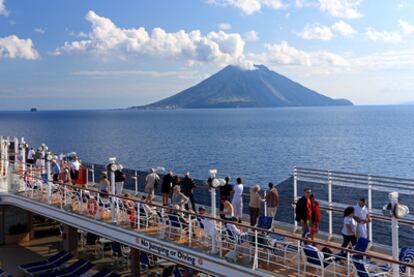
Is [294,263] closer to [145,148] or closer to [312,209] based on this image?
[312,209]

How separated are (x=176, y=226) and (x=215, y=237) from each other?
5.52 feet

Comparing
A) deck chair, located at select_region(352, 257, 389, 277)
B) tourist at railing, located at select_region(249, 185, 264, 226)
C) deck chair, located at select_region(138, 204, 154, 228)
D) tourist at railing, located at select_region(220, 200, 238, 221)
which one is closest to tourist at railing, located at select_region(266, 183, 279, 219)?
tourist at railing, located at select_region(249, 185, 264, 226)

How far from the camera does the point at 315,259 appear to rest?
29.6 ft

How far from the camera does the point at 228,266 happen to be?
415 inches

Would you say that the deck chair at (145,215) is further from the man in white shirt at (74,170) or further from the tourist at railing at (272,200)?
the man in white shirt at (74,170)

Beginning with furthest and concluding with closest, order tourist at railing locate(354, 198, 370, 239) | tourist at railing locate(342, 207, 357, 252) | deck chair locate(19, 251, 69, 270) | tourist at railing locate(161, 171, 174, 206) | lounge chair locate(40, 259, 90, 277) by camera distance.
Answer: deck chair locate(19, 251, 69, 270) → lounge chair locate(40, 259, 90, 277) → tourist at railing locate(161, 171, 174, 206) → tourist at railing locate(354, 198, 370, 239) → tourist at railing locate(342, 207, 357, 252)

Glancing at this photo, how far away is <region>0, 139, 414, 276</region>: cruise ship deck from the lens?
9.24 m

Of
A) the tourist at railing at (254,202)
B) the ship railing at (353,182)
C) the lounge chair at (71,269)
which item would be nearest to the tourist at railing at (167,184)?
the tourist at railing at (254,202)

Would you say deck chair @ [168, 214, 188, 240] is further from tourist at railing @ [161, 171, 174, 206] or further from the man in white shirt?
the man in white shirt

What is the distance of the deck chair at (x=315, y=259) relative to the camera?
353 inches

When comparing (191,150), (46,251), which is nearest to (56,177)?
(46,251)

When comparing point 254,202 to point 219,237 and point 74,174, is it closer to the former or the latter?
point 219,237

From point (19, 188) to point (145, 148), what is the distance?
2449 inches

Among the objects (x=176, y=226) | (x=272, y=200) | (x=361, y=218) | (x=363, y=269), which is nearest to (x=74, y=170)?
(x=176, y=226)
